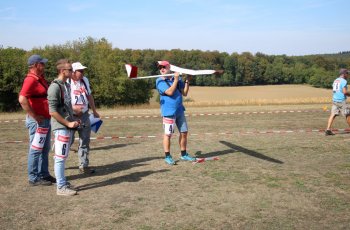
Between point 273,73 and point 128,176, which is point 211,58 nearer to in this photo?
point 273,73

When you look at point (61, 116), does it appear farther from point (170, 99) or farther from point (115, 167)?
point (170, 99)

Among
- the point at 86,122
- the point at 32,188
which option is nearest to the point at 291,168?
the point at 86,122

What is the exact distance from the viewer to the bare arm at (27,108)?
5297 millimetres

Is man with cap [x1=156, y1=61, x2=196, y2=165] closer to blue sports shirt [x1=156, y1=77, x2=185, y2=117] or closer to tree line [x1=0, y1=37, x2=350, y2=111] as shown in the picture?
blue sports shirt [x1=156, y1=77, x2=185, y2=117]

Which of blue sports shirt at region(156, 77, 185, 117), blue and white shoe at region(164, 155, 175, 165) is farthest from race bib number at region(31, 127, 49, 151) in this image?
blue and white shoe at region(164, 155, 175, 165)

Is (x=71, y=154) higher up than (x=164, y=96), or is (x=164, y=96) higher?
(x=164, y=96)

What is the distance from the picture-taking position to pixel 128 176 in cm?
635

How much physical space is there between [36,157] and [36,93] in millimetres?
1051

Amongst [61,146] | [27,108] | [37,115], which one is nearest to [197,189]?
[61,146]

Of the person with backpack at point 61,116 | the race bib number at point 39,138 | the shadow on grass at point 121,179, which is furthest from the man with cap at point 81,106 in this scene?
the person with backpack at point 61,116

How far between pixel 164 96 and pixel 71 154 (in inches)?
115

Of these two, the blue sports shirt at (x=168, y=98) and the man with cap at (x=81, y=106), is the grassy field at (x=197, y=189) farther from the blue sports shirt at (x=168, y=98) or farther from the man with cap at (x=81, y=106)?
the blue sports shirt at (x=168, y=98)

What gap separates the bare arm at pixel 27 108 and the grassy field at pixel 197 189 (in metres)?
1.13

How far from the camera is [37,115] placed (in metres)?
5.50
